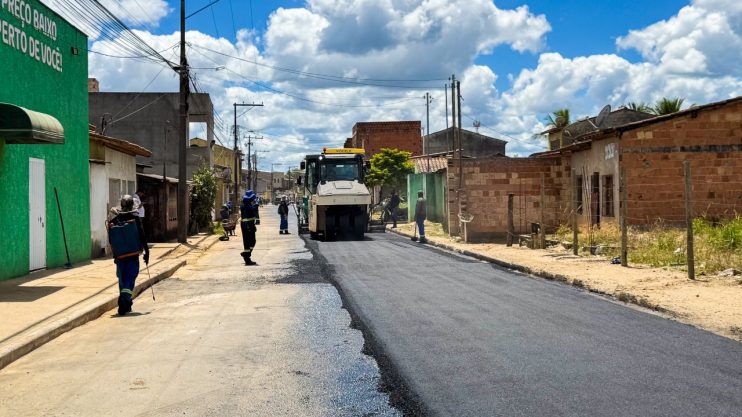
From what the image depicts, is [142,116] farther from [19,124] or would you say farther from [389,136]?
[19,124]

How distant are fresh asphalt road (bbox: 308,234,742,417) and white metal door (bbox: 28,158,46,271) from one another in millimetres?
6846

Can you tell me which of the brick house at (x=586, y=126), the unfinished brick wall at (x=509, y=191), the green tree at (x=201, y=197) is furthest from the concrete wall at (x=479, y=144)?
the unfinished brick wall at (x=509, y=191)

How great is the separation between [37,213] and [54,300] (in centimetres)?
504

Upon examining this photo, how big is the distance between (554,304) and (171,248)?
53.8 feet

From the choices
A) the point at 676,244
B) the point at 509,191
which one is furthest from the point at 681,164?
the point at 509,191

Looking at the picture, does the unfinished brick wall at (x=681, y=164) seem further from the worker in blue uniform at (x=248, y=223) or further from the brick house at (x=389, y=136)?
the brick house at (x=389, y=136)

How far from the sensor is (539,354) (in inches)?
303

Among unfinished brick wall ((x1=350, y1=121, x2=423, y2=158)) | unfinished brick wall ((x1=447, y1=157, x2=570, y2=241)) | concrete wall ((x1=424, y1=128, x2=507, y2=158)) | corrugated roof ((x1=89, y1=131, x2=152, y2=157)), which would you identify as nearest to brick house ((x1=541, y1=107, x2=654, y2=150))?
unfinished brick wall ((x1=447, y1=157, x2=570, y2=241))

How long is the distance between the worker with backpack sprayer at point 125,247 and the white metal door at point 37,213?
18.0 ft

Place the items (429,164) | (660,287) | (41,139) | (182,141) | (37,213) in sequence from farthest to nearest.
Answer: (429,164) < (182,141) < (37,213) < (41,139) < (660,287)

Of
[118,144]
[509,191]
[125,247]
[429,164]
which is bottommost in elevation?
[125,247]

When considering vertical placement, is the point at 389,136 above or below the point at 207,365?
above

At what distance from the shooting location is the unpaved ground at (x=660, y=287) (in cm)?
1008

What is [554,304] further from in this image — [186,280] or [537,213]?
[537,213]
